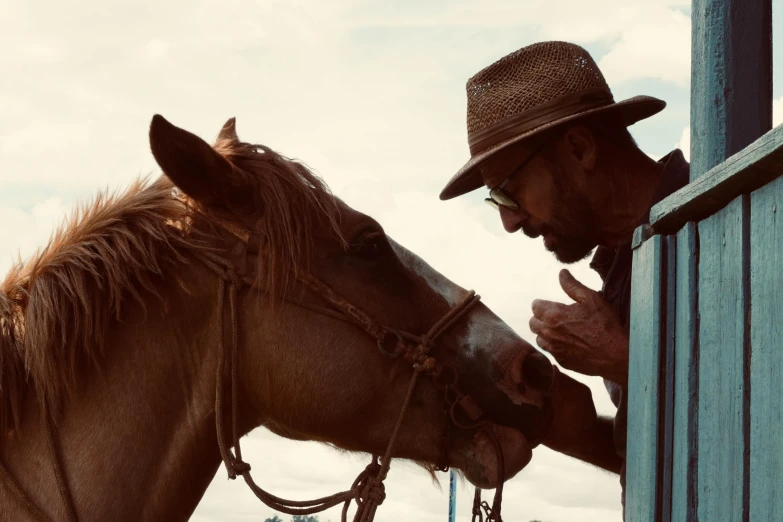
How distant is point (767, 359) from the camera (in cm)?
174

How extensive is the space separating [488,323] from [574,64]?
1.13 m

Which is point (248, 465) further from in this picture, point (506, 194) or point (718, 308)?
point (718, 308)

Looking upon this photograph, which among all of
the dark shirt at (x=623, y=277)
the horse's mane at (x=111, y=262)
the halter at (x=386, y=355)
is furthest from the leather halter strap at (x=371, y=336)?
the dark shirt at (x=623, y=277)

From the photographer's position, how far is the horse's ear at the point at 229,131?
11.5 ft

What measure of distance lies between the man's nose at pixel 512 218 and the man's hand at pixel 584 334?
805 mm

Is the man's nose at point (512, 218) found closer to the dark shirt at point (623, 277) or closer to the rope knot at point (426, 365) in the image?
the dark shirt at point (623, 277)

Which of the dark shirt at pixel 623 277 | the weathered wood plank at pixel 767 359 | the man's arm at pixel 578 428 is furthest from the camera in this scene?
the man's arm at pixel 578 428

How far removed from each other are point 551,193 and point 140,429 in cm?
190

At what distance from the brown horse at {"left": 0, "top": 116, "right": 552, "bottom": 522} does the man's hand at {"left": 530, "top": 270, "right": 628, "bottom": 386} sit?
0.91ft

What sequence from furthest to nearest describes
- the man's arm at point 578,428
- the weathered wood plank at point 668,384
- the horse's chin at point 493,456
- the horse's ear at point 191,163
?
the man's arm at point 578,428, the horse's chin at point 493,456, the horse's ear at point 191,163, the weathered wood plank at point 668,384

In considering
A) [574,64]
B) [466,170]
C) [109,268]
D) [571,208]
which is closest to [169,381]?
[109,268]

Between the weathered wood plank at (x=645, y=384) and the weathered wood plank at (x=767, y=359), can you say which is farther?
the weathered wood plank at (x=645, y=384)

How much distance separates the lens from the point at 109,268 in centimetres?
303

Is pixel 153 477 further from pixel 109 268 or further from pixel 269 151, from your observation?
pixel 269 151
